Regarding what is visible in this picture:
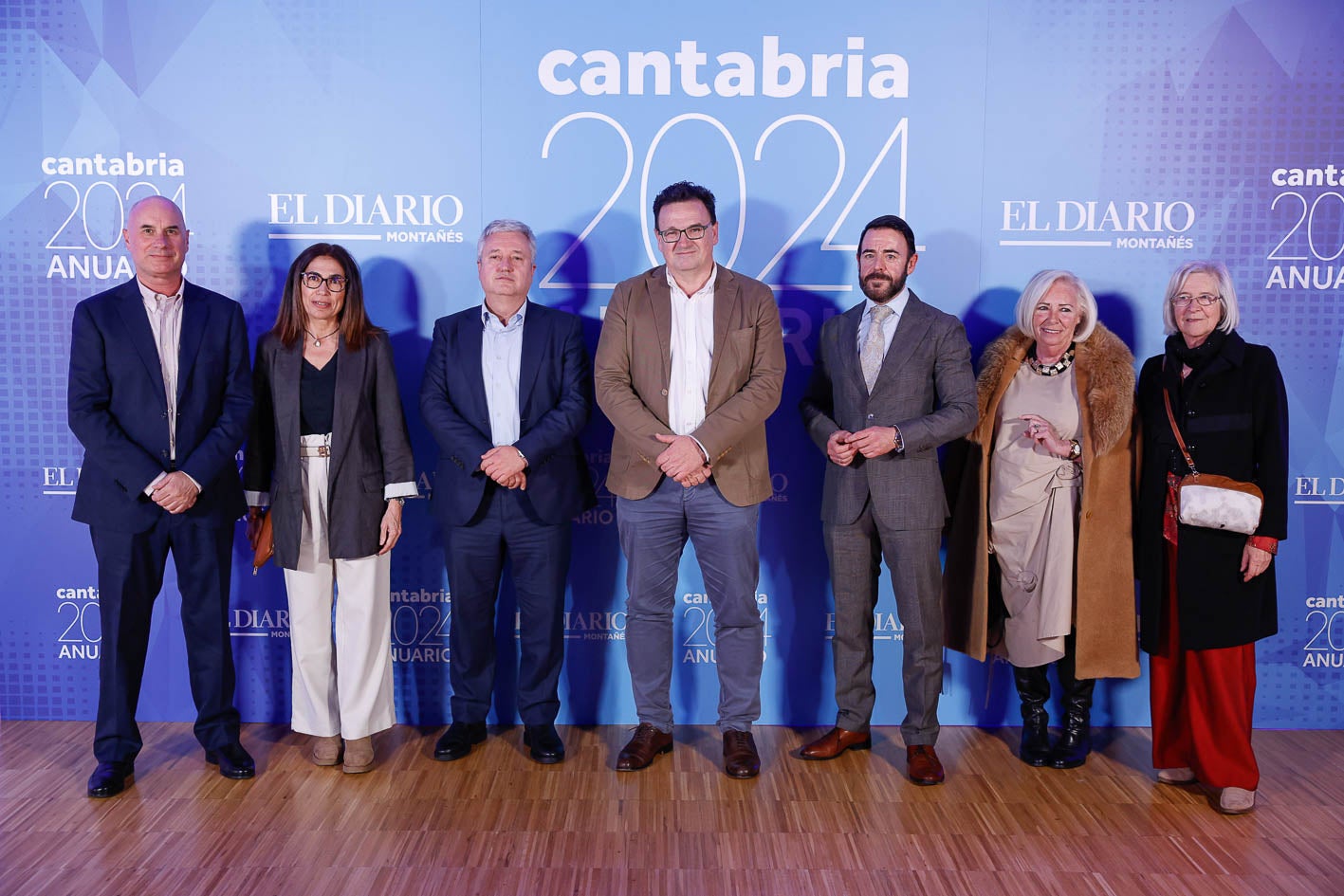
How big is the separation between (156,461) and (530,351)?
141 cm

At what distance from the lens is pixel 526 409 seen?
3740mm

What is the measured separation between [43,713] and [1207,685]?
15.9 ft

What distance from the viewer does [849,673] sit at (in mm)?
3852

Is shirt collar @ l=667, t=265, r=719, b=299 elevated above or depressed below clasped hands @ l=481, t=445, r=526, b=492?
above

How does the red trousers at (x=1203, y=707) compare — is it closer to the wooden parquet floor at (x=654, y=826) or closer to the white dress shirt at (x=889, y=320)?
the wooden parquet floor at (x=654, y=826)

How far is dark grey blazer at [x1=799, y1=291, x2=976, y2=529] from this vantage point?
362cm

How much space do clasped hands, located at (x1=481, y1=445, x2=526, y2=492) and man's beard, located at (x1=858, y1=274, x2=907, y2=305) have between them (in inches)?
57.8

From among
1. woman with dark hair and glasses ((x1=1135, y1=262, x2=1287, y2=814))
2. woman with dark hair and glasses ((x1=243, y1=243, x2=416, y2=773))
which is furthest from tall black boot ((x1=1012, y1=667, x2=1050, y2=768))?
woman with dark hair and glasses ((x1=243, y1=243, x2=416, y2=773))

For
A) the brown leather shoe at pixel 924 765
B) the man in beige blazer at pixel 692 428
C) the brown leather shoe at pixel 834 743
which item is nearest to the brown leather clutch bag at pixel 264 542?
the man in beige blazer at pixel 692 428

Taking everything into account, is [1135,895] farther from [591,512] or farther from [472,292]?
[472,292]

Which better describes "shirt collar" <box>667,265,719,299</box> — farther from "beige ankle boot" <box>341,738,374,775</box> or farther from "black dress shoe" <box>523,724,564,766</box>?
"beige ankle boot" <box>341,738,374,775</box>

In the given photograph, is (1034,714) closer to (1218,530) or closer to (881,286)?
(1218,530)

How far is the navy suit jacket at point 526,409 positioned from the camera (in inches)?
145

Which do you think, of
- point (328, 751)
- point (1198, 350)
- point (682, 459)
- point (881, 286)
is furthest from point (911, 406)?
point (328, 751)
